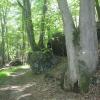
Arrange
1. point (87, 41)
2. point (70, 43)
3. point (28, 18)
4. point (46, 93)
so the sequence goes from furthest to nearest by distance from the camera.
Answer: point (28, 18)
point (46, 93)
point (70, 43)
point (87, 41)

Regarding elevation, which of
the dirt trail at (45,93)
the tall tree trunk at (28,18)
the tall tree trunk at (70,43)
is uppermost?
the tall tree trunk at (28,18)

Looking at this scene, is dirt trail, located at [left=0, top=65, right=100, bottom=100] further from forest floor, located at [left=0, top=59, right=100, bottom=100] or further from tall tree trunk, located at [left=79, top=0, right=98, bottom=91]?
tall tree trunk, located at [left=79, top=0, right=98, bottom=91]

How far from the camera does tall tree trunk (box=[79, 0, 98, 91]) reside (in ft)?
32.0

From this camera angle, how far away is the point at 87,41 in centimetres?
995

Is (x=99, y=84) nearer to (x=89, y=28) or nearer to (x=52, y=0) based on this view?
(x=89, y=28)

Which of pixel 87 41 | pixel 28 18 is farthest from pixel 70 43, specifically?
pixel 28 18

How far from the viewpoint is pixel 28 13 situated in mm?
17516

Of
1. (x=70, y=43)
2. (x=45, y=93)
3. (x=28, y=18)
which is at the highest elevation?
(x=28, y=18)

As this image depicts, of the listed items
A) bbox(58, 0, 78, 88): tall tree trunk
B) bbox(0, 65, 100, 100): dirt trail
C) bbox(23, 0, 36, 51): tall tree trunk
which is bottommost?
bbox(0, 65, 100, 100): dirt trail

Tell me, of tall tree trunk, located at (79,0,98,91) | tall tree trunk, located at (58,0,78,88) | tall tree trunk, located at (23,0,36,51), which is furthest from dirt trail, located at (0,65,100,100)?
tall tree trunk, located at (23,0,36,51)

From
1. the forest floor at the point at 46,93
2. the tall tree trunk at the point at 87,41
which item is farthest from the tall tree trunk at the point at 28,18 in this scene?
the tall tree trunk at the point at 87,41

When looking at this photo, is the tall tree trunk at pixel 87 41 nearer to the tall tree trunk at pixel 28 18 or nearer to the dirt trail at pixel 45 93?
the dirt trail at pixel 45 93

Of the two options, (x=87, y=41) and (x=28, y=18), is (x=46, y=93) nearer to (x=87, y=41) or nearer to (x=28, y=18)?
(x=87, y=41)

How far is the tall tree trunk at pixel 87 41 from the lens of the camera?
384 inches
